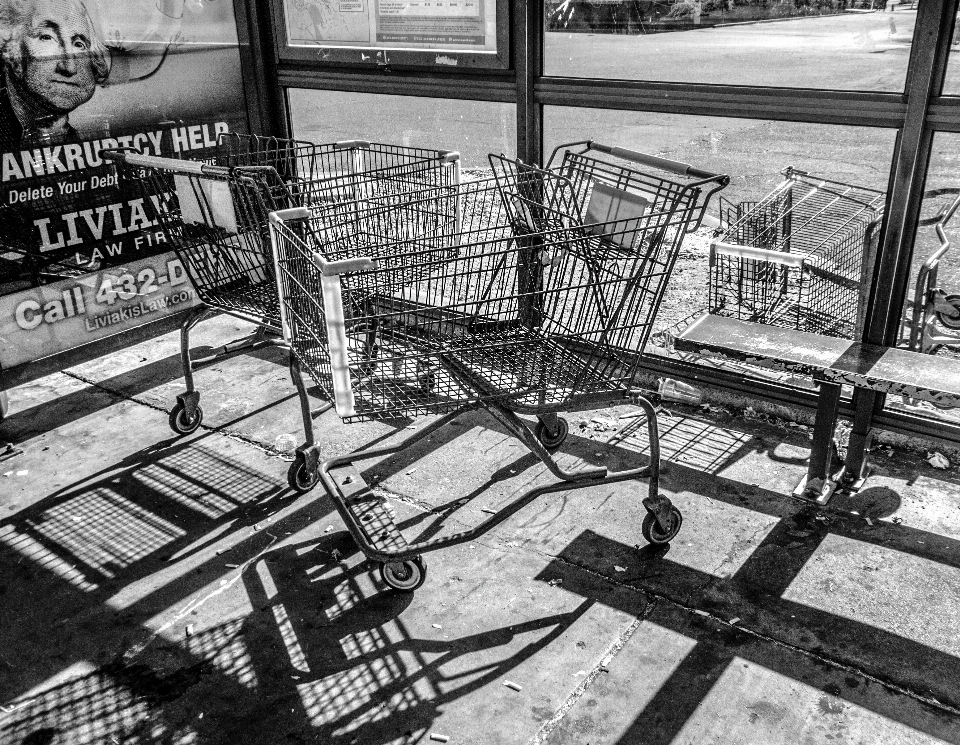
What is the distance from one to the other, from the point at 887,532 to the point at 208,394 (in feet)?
11.6

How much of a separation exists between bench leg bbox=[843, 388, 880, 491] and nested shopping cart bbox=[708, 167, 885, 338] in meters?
0.30

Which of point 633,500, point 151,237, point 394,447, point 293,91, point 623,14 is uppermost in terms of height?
point 623,14

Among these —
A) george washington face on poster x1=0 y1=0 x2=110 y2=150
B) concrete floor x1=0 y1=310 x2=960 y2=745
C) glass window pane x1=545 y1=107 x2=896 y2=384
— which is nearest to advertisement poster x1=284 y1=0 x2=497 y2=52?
glass window pane x1=545 y1=107 x2=896 y2=384

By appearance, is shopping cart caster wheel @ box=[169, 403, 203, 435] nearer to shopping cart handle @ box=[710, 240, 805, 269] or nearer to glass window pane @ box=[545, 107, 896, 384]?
glass window pane @ box=[545, 107, 896, 384]

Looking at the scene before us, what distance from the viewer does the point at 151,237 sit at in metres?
5.48

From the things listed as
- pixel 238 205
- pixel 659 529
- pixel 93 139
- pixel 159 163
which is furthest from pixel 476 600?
pixel 93 139

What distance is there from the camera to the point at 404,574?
3453 mm

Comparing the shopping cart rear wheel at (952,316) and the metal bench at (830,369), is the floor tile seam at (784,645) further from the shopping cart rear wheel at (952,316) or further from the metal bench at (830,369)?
the shopping cart rear wheel at (952,316)

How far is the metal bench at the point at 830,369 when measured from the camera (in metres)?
3.59

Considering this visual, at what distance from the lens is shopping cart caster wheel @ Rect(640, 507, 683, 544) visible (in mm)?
3645

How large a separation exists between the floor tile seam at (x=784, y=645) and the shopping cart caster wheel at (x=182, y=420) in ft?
6.86

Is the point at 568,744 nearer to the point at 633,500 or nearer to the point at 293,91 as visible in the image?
the point at 633,500

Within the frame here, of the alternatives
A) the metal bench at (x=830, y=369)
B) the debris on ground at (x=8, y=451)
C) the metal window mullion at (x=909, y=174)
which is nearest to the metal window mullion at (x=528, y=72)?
the metal bench at (x=830, y=369)

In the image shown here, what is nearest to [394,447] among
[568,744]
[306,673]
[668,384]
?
[306,673]
